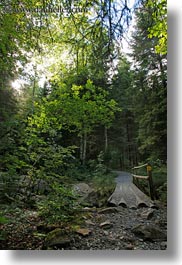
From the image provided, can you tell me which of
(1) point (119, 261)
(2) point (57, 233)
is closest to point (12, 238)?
(2) point (57, 233)

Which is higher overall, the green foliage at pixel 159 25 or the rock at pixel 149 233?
the green foliage at pixel 159 25

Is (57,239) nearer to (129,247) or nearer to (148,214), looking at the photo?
(129,247)

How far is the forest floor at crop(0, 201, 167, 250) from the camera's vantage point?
170 cm

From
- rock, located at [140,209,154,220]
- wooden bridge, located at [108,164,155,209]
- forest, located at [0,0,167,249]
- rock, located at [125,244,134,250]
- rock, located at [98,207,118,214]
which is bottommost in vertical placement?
rock, located at [125,244,134,250]

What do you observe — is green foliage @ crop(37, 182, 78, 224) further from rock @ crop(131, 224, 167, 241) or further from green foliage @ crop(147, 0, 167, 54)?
green foliage @ crop(147, 0, 167, 54)

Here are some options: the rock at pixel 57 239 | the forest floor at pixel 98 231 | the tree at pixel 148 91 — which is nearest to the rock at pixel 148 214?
the forest floor at pixel 98 231

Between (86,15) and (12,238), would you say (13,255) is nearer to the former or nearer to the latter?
(12,238)

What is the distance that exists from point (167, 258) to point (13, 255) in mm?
1050

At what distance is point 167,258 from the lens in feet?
5.59

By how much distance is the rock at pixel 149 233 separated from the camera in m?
1.71

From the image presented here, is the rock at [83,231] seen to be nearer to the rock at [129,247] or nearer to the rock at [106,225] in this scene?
the rock at [106,225]

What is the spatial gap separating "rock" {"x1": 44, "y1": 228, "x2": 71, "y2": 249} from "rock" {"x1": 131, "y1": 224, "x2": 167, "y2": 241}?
47 centimetres

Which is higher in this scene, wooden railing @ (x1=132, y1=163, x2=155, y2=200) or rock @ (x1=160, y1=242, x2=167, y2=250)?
wooden railing @ (x1=132, y1=163, x2=155, y2=200)

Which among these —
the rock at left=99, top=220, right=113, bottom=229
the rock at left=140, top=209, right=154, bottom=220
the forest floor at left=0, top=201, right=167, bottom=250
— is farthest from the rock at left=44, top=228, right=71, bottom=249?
the rock at left=140, top=209, right=154, bottom=220
